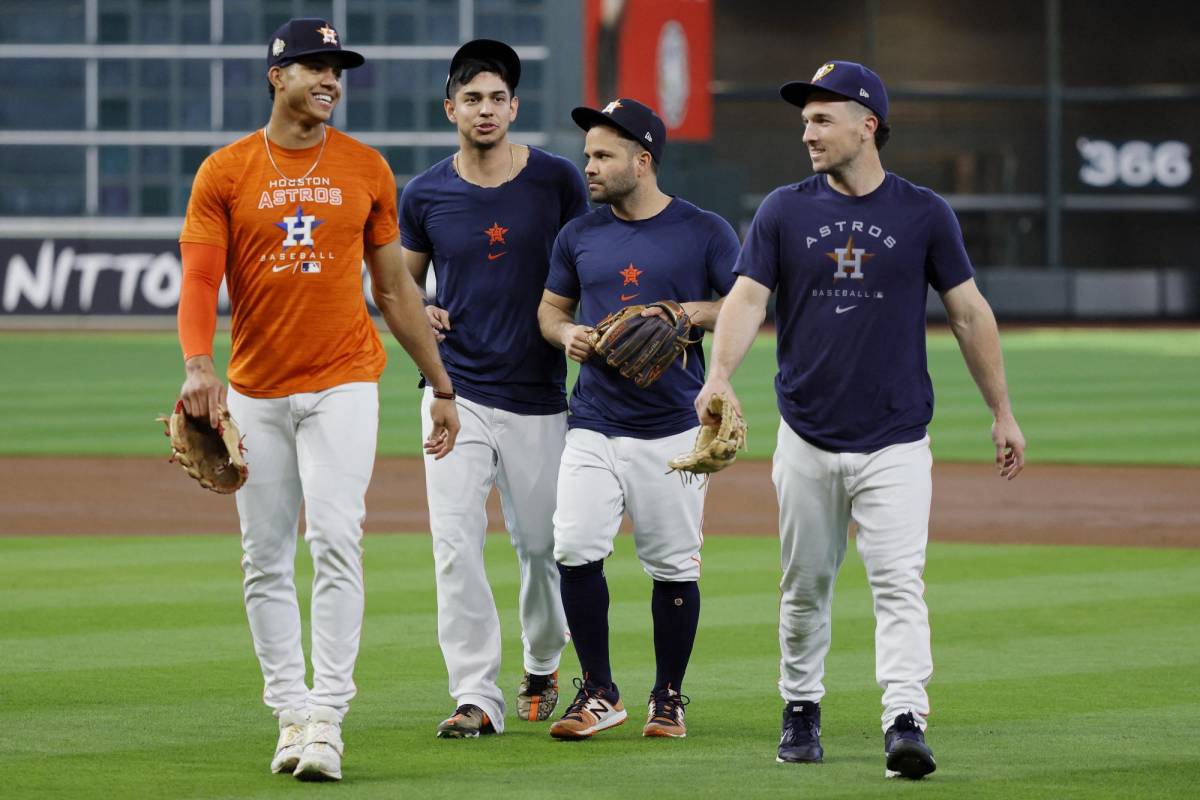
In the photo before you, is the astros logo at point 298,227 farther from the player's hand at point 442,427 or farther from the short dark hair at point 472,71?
the short dark hair at point 472,71

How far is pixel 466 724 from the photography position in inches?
250

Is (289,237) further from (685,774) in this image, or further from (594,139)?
(685,774)

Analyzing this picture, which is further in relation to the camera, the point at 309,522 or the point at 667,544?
the point at 667,544

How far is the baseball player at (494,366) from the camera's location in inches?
260

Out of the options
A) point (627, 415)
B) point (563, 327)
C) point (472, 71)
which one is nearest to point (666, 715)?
point (627, 415)

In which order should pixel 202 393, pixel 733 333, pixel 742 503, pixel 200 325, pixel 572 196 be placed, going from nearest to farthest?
pixel 202 393 → pixel 200 325 → pixel 733 333 → pixel 572 196 → pixel 742 503

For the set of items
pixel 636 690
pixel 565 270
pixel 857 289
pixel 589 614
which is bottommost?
pixel 636 690

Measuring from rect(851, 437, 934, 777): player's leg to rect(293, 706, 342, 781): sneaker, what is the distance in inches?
65.0

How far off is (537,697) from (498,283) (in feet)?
4.88

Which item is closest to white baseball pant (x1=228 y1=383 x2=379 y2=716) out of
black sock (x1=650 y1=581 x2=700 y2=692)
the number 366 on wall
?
black sock (x1=650 y1=581 x2=700 y2=692)

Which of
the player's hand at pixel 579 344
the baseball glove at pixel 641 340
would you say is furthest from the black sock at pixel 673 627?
the player's hand at pixel 579 344

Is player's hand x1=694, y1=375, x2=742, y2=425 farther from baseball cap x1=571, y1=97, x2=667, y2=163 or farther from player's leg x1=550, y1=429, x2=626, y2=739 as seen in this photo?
baseball cap x1=571, y1=97, x2=667, y2=163

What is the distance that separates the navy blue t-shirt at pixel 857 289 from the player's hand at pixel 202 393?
1649mm

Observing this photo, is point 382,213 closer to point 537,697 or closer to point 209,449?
point 209,449
